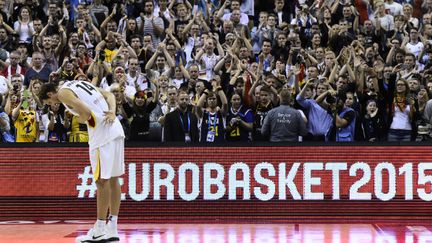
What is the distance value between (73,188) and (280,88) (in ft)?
14.5

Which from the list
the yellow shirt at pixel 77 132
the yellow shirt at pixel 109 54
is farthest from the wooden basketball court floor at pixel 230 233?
the yellow shirt at pixel 109 54

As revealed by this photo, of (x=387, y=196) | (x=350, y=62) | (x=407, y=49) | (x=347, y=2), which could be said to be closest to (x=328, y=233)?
(x=387, y=196)

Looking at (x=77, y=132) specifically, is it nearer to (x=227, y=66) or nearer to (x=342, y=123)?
(x=227, y=66)

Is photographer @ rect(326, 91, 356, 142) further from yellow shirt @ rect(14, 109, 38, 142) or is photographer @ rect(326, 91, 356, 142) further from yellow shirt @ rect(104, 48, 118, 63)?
yellow shirt @ rect(104, 48, 118, 63)

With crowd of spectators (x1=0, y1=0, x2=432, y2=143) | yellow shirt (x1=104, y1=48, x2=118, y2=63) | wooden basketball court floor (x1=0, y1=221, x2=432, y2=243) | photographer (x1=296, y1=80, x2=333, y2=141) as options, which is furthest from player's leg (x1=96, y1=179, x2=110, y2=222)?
yellow shirt (x1=104, y1=48, x2=118, y2=63)

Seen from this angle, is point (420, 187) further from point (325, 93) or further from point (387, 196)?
point (325, 93)

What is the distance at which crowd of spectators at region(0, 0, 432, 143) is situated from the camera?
17.4 m

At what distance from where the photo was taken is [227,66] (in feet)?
65.6

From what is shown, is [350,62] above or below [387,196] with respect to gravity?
above

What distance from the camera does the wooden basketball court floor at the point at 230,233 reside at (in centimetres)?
1400

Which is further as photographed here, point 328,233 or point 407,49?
point 407,49

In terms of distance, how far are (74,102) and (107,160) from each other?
91 cm

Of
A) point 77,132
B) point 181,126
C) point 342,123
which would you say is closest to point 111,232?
point 181,126

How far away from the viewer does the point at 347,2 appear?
75.1 feet
